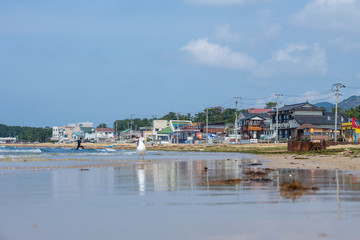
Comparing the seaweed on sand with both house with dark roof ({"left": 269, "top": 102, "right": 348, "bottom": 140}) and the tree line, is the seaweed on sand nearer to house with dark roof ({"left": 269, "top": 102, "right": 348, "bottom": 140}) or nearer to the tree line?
house with dark roof ({"left": 269, "top": 102, "right": 348, "bottom": 140})

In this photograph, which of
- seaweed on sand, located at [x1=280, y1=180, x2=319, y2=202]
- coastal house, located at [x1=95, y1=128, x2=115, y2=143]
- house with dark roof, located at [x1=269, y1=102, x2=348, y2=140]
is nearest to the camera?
seaweed on sand, located at [x1=280, y1=180, x2=319, y2=202]

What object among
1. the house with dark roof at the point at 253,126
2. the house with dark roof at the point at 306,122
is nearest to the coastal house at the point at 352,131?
the house with dark roof at the point at 306,122

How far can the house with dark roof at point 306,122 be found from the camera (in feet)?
261

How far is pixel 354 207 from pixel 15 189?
884cm

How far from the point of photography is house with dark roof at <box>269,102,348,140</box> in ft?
261

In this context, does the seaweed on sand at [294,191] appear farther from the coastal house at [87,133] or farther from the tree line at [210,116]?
the coastal house at [87,133]

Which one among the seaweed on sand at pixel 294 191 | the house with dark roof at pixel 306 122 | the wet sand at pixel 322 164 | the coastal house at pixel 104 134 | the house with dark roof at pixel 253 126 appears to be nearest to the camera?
the seaweed on sand at pixel 294 191

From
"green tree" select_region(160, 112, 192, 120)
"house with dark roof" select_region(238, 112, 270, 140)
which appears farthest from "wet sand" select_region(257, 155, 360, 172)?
"green tree" select_region(160, 112, 192, 120)

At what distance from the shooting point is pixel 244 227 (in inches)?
258

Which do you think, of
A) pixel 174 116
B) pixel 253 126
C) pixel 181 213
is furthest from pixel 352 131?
pixel 174 116

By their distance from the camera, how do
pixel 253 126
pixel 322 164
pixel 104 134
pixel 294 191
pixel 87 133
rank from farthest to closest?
pixel 87 133
pixel 104 134
pixel 253 126
pixel 322 164
pixel 294 191

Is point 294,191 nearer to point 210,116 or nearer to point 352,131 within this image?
point 352,131

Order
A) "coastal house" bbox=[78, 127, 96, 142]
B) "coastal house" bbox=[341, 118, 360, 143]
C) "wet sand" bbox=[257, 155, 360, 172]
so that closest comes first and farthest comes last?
"wet sand" bbox=[257, 155, 360, 172] → "coastal house" bbox=[341, 118, 360, 143] → "coastal house" bbox=[78, 127, 96, 142]

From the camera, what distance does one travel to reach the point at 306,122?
270 ft
